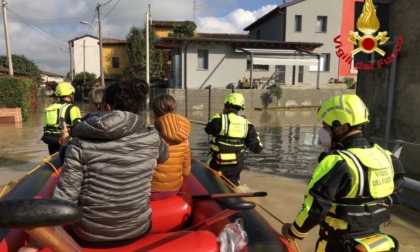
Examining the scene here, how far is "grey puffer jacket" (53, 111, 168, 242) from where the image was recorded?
186 cm

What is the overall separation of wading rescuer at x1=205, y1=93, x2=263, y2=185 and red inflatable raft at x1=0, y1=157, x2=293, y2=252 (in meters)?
0.87

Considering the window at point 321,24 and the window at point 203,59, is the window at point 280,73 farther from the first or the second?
the window at point 203,59

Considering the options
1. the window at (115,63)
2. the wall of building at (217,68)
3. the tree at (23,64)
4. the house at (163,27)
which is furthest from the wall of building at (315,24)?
the tree at (23,64)

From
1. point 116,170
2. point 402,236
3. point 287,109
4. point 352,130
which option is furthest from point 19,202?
point 287,109

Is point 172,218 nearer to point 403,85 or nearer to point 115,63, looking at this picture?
point 403,85

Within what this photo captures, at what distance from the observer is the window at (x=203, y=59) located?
23.2m

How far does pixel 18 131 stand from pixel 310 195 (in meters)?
12.9

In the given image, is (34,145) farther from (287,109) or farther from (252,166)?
(287,109)

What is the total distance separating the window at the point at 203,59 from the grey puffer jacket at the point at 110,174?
70.4ft

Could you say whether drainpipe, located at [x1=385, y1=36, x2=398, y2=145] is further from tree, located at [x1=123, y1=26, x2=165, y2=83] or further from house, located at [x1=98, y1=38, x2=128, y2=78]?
house, located at [x1=98, y1=38, x2=128, y2=78]

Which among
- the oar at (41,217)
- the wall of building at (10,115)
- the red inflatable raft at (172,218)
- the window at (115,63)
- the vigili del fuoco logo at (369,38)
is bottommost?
the wall of building at (10,115)

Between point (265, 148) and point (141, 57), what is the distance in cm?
2464

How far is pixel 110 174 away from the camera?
1955 millimetres

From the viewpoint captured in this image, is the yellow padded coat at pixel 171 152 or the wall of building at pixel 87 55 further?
the wall of building at pixel 87 55
